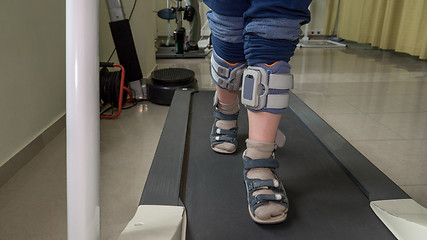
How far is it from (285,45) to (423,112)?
144cm

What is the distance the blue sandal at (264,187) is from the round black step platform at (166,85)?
3.97 ft

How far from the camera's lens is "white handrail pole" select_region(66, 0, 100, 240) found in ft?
1.31

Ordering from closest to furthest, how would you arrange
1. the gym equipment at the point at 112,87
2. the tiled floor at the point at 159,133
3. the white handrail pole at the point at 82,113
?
the white handrail pole at the point at 82,113
the tiled floor at the point at 159,133
the gym equipment at the point at 112,87

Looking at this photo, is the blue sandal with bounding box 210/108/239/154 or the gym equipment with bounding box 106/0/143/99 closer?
the blue sandal with bounding box 210/108/239/154

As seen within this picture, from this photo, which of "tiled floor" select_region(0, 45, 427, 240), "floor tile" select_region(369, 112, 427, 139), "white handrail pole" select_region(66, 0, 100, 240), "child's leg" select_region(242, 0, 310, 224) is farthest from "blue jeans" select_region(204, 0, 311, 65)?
"floor tile" select_region(369, 112, 427, 139)

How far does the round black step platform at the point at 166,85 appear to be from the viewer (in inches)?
79.6

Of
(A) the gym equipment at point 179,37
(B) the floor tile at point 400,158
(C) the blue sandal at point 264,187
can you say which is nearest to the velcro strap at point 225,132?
(C) the blue sandal at point 264,187

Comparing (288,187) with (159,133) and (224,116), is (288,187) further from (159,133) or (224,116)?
(159,133)

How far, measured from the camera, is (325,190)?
942 mm

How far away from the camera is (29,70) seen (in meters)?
1.35

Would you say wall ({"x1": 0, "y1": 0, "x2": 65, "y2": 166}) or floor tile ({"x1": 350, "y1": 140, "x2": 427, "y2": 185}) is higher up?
wall ({"x1": 0, "y1": 0, "x2": 65, "y2": 166})

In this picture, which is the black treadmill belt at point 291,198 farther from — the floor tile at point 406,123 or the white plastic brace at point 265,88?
the floor tile at point 406,123

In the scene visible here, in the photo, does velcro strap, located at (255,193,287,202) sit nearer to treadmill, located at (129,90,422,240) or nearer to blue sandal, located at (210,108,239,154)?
treadmill, located at (129,90,422,240)

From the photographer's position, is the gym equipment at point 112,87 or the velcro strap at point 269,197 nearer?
the velcro strap at point 269,197
